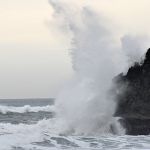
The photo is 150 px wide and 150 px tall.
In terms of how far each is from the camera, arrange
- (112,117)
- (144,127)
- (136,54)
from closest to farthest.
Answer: (144,127), (112,117), (136,54)

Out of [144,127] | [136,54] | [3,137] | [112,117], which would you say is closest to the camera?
[3,137]

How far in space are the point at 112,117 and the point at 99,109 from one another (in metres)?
1.01

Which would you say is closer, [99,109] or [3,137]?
[3,137]

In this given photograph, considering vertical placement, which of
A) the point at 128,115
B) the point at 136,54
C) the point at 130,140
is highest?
the point at 136,54

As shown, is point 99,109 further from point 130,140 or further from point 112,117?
point 130,140

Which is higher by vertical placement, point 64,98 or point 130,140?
point 64,98

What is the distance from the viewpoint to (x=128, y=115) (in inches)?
857

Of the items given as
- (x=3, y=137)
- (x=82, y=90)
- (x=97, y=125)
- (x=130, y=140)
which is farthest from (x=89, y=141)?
(x=82, y=90)

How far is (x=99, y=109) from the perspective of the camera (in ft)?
76.8

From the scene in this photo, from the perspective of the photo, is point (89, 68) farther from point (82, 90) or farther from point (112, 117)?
point (112, 117)

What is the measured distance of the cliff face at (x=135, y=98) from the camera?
20953 millimetres

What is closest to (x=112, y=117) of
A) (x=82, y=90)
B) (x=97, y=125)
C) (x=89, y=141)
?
(x=97, y=125)

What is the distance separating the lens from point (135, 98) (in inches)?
869

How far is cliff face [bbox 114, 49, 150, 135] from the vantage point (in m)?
21.0
